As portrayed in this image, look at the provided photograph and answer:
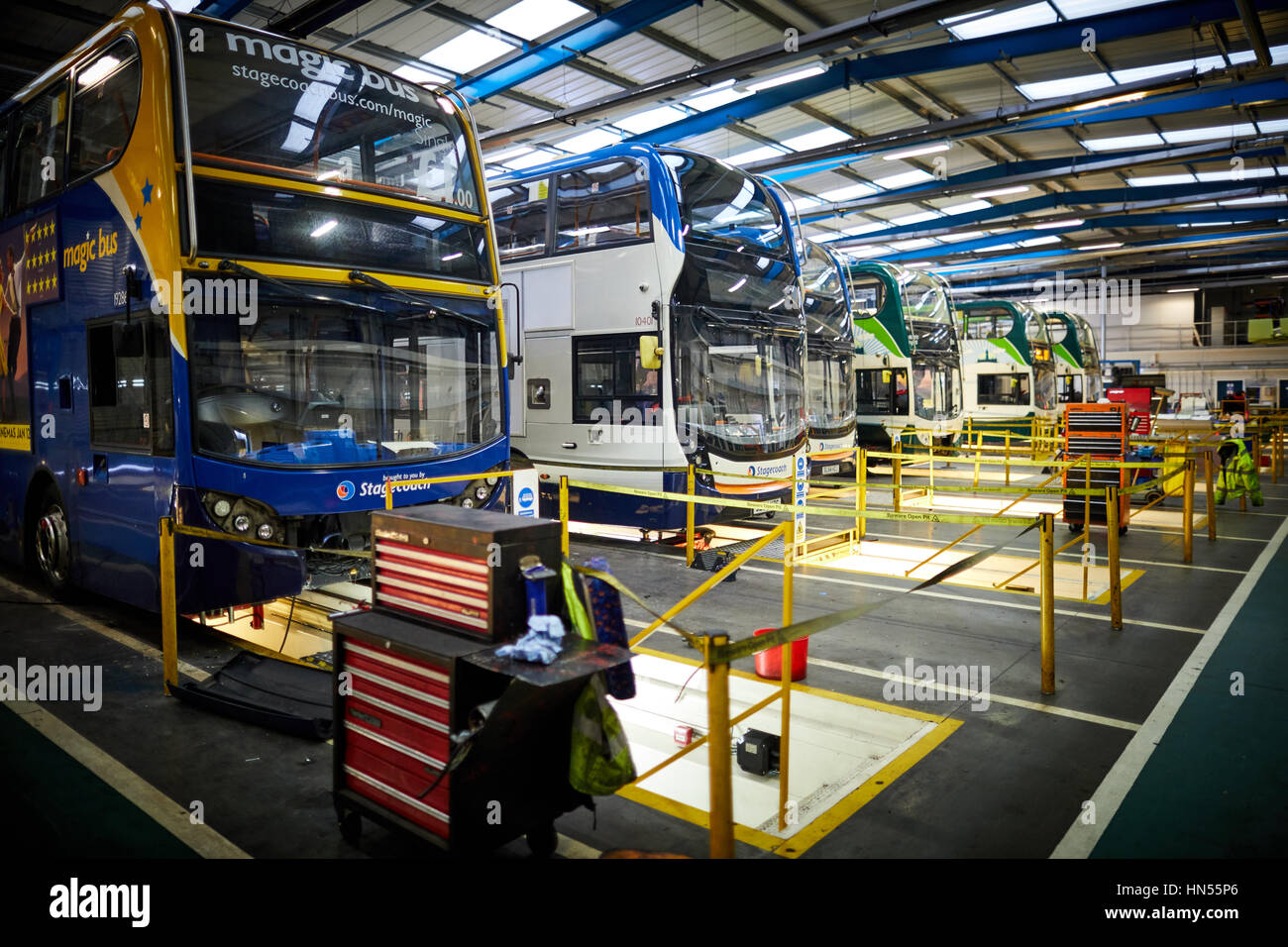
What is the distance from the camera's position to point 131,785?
13.6 ft

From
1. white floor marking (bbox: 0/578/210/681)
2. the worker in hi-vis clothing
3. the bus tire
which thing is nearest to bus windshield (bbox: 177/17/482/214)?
white floor marking (bbox: 0/578/210/681)

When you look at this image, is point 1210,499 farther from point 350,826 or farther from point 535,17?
point 535,17

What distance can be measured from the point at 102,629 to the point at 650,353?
5.94m

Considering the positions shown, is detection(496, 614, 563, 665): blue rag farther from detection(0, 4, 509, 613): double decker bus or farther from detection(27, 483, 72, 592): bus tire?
detection(27, 483, 72, 592): bus tire

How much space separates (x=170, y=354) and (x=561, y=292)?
5.73 m

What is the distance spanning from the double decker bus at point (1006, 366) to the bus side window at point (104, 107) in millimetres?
23711

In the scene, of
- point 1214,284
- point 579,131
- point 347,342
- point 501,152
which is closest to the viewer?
point 347,342

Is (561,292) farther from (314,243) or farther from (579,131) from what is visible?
(579,131)

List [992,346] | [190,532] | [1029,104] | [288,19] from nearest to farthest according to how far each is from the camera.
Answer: [190,532]
[288,19]
[1029,104]
[992,346]

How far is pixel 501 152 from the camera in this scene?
18156 millimetres

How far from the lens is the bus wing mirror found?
9211mm

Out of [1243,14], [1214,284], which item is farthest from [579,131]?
[1214,284]

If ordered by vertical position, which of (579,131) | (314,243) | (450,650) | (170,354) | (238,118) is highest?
(579,131)

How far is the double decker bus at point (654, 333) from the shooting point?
9.70 metres
